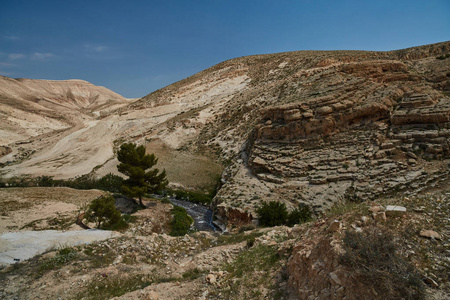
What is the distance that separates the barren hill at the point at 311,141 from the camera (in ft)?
47.5

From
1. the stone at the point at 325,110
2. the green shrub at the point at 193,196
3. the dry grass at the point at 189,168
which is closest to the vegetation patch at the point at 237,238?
the green shrub at the point at 193,196

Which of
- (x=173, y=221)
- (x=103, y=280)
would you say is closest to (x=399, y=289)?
(x=103, y=280)

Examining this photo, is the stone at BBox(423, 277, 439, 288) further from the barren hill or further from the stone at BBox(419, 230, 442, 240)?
the barren hill

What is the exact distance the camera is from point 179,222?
1595 centimetres

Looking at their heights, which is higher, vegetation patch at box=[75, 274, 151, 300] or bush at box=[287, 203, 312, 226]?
vegetation patch at box=[75, 274, 151, 300]

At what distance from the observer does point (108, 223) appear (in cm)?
1279

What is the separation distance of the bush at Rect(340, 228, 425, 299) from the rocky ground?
19mm

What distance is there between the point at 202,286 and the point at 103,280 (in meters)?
3.16

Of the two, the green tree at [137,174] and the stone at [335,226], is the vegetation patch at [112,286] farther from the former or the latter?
the green tree at [137,174]

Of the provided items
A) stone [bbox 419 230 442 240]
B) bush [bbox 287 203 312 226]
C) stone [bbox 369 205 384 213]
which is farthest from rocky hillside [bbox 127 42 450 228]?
stone [bbox 419 230 442 240]

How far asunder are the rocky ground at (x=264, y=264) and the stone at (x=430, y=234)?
0.05 feet

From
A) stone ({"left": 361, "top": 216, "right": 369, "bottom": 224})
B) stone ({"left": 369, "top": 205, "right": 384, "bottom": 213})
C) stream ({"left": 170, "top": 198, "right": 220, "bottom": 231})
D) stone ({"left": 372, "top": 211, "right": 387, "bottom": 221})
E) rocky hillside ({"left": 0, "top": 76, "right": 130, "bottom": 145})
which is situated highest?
rocky hillside ({"left": 0, "top": 76, "right": 130, "bottom": 145})

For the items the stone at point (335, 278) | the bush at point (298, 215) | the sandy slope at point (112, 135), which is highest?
the sandy slope at point (112, 135)

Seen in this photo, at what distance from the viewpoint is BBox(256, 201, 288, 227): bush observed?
13.0 m
